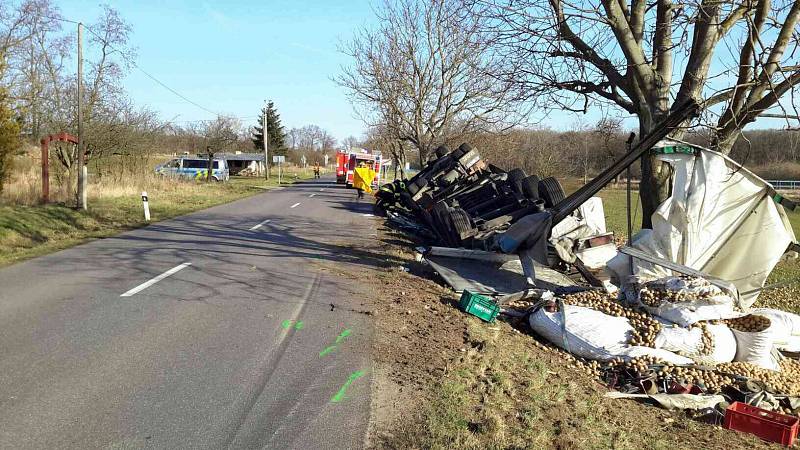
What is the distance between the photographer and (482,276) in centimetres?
983

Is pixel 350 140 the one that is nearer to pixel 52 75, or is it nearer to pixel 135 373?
pixel 52 75

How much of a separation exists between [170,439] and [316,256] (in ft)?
27.3

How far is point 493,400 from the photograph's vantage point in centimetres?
500

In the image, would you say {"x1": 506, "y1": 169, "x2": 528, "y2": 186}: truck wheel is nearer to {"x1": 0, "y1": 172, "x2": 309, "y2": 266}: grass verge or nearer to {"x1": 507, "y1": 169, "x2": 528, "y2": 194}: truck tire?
{"x1": 507, "y1": 169, "x2": 528, "y2": 194}: truck tire

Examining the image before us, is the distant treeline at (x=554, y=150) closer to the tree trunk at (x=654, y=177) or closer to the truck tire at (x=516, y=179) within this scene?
the truck tire at (x=516, y=179)

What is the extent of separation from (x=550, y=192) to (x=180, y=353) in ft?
29.0

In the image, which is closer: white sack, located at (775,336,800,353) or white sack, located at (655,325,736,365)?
white sack, located at (655,325,736,365)

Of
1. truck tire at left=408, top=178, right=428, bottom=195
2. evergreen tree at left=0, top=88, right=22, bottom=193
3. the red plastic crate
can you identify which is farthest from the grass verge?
the red plastic crate

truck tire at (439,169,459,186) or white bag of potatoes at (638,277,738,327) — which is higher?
truck tire at (439,169,459,186)

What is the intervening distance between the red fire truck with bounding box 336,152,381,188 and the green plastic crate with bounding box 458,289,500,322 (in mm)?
30619

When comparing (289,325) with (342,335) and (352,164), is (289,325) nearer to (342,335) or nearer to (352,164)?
(342,335)

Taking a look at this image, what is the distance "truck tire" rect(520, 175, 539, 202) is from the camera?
1319 cm

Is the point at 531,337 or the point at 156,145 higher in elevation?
the point at 156,145

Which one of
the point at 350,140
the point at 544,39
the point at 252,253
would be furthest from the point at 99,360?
the point at 350,140
